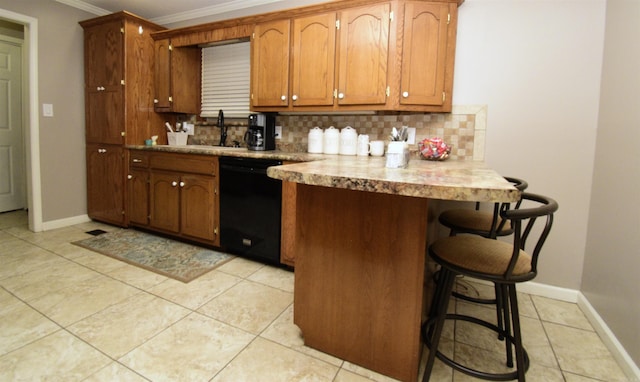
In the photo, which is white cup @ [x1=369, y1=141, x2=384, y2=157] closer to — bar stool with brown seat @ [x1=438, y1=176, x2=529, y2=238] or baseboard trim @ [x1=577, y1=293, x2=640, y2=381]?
bar stool with brown seat @ [x1=438, y1=176, x2=529, y2=238]

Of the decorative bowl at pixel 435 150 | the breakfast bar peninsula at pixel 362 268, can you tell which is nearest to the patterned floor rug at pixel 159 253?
the breakfast bar peninsula at pixel 362 268

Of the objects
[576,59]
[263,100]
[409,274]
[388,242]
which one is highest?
[576,59]

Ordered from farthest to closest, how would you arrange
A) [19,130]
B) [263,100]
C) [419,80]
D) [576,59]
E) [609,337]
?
1. [19,130]
2. [263,100]
3. [419,80]
4. [576,59]
5. [609,337]

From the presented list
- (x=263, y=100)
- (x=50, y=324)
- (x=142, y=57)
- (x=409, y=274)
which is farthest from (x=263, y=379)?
(x=142, y=57)

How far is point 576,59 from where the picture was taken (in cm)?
215

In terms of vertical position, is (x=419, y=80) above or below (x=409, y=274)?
above

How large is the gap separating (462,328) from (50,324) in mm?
2356

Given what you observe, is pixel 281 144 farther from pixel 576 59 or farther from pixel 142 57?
pixel 576 59

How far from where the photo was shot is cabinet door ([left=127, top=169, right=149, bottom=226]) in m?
3.37

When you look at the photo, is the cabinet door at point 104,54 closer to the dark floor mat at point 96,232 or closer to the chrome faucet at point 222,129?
the chrome faucet at point 222,129

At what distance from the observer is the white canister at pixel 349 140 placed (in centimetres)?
276

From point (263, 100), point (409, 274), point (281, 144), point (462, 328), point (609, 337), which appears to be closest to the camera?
point (409, 274)

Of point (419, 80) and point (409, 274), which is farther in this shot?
point (419, 80)

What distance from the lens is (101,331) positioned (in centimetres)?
175
